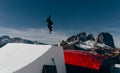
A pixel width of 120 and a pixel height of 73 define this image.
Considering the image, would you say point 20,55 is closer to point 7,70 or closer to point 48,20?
point 7,70

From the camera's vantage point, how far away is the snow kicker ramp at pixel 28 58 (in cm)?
1399

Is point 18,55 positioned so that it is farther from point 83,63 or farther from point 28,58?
point 83,63

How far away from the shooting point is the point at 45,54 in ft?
52.6

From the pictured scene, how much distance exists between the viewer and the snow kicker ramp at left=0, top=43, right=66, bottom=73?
14.0m

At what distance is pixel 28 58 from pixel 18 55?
1.58m

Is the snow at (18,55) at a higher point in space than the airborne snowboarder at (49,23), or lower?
lower

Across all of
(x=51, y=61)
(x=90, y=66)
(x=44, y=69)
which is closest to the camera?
(x=44, y=69)

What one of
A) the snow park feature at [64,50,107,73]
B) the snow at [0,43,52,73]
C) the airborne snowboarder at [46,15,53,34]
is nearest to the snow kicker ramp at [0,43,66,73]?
the snow at [0,43,52,73]

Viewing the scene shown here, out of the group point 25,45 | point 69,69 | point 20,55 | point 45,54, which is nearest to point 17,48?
point 25,45

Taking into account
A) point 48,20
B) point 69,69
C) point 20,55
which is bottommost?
point 69,69

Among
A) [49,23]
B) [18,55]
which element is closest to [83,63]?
[49,23]

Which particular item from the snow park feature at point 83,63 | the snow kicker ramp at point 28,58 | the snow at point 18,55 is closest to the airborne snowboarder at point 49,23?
the snow kicker ramp at point 28,58

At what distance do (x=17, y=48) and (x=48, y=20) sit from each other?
4.70 meters

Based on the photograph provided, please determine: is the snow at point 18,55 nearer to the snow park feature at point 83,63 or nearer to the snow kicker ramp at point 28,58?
the snow kicker ramp at point 28,58
